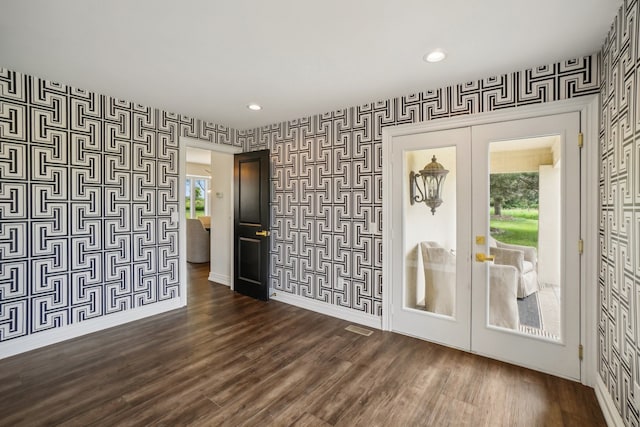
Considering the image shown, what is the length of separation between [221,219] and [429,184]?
11.4 feet

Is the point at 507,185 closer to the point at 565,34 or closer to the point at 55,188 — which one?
the point at 565,34

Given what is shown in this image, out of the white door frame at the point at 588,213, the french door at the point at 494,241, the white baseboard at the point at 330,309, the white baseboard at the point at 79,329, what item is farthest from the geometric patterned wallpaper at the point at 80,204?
the white door frame at the point at 588,213

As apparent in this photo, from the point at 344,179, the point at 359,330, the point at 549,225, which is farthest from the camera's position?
the point at 344,179

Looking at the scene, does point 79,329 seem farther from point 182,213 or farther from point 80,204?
point 182,213

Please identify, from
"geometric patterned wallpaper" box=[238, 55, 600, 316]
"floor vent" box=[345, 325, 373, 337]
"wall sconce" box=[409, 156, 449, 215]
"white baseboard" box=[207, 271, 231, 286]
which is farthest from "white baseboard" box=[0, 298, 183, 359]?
"wall sconce" box=[409, 156, 449, 215]

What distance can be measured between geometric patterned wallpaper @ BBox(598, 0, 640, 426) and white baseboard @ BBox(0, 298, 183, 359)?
4.06m

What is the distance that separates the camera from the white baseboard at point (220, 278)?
4883 mm

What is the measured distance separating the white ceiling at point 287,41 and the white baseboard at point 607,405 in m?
2.29

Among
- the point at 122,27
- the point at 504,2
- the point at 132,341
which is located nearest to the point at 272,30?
the point at 122,27

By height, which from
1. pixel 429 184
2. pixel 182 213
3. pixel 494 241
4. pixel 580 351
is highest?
pixel 429 184

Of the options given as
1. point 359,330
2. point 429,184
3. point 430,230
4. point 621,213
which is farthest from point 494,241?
point 359,330

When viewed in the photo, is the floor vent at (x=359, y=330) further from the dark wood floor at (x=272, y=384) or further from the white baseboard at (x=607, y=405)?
the white baseboard at (x=607, y=405)

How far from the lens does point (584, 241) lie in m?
2.19

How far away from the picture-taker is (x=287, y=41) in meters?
2.04
